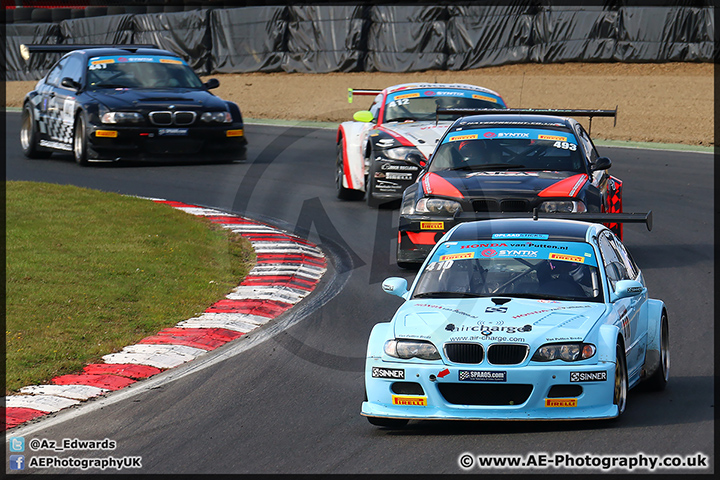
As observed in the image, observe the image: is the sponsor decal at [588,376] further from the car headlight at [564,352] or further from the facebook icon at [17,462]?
the facebook icon at [17,462]

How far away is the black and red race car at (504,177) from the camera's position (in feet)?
35.9

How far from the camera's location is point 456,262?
7.44 m

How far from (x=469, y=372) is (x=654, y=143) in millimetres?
17327

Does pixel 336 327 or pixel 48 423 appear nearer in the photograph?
pixel 48 423

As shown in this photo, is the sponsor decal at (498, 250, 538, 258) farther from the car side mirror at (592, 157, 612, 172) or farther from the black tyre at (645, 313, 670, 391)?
the car side mirror at (592, 157, 612, 172)

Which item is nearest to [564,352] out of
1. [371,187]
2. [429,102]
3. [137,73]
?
[371,187]

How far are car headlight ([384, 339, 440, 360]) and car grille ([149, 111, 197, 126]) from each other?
1180 cm

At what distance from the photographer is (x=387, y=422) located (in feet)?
21.5

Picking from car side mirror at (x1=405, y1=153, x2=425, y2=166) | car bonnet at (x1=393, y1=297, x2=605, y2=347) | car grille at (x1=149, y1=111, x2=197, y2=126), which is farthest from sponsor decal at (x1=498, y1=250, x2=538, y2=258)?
car grille at (x1=149, y1=111, x2=197, y2=126)

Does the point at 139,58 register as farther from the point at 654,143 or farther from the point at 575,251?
the point at 575,251

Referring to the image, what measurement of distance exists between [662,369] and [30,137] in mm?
14932

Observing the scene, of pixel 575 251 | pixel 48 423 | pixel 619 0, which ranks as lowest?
Result: pixel 48 423
